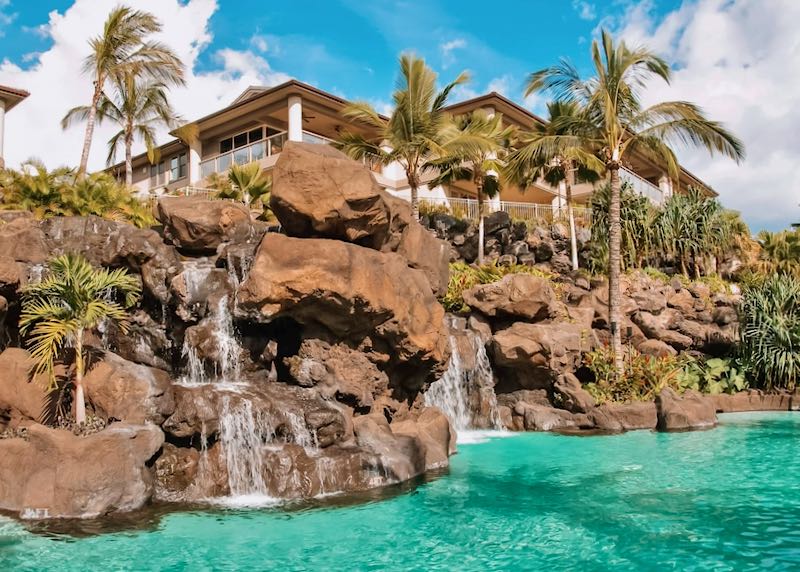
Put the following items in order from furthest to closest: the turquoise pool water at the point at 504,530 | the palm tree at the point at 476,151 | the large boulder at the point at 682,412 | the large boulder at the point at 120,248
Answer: the palm tree at the point at 476,151 < the large boulder at the point at 682,412 < the large boulder at the point at 120,248 < the turquoise pool water at the point at 504,530

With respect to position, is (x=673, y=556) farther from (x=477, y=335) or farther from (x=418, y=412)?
(x=477, y=335)

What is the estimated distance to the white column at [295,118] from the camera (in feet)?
102

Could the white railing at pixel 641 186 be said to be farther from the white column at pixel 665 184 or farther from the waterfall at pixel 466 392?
the waterfall at pixel 466 392

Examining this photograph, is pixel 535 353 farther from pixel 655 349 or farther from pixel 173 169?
pixel 173 169

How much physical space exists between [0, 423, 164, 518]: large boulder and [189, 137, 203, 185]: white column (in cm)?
2752

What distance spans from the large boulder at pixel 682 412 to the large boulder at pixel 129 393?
12.7 metres

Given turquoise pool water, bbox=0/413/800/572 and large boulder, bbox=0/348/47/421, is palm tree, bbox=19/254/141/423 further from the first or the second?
turquoise pool water, bbox=0/413/800/572

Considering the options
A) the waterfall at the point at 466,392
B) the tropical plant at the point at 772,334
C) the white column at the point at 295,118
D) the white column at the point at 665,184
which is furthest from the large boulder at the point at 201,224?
the white column at the point at 665,184

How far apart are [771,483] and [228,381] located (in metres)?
10.3

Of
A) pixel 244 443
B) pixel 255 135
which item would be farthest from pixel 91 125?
pixel 244 443

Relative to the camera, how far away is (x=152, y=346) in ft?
48.3

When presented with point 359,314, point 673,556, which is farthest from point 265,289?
point 673,556

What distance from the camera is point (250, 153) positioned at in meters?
32.2

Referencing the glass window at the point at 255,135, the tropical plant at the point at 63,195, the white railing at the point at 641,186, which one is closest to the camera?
the tropical plant at the point at 63,195
